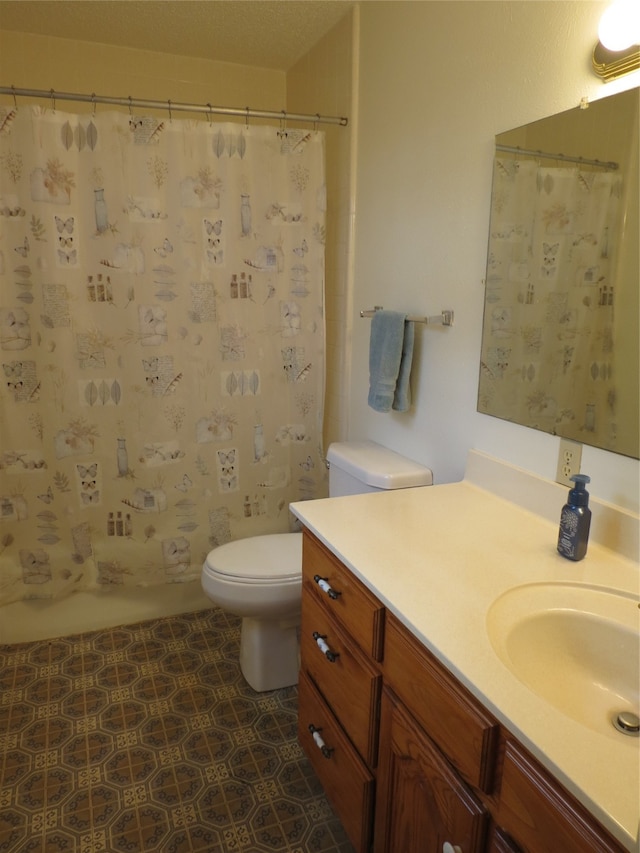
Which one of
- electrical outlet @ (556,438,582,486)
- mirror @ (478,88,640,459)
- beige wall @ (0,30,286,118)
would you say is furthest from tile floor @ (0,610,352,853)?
Result: beige wall @ (0,30,286,118)

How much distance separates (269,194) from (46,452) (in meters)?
1.30

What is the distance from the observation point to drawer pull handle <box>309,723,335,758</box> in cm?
149

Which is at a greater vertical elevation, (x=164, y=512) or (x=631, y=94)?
(x=631, y=94)

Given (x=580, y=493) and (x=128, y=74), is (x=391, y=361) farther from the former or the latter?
(x=128, y=74)

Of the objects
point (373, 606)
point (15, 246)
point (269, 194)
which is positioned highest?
point (269, 194)

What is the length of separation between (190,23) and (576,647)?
2596mm

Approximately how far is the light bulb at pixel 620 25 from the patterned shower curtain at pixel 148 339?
4.40 feet

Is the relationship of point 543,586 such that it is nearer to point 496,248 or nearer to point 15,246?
point 496,248

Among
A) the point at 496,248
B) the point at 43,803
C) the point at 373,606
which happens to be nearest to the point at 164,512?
the point at 43,803

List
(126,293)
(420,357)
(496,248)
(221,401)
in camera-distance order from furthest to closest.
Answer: (221,401), (126,293), (420,357), (496,248)

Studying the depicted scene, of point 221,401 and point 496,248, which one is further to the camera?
point 221,401

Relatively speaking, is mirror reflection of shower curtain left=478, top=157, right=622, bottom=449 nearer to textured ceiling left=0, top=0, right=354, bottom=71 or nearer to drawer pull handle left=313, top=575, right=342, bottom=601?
drawer pull handle left=313, top=575, right=342, bottom=601

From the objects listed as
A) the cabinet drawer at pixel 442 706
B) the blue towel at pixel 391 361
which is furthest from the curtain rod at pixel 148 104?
the cabinet drawer at pixel 442 706

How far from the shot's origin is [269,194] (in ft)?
7.60
